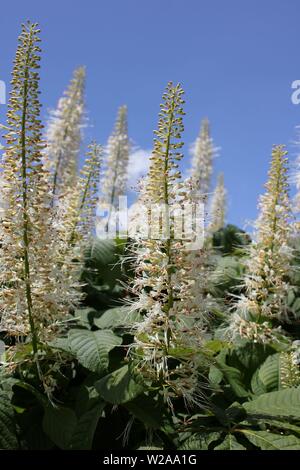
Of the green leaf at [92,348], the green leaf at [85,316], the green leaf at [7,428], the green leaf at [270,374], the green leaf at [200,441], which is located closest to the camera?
the green leaf at [200,441]

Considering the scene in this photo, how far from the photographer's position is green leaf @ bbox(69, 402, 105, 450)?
2820mm

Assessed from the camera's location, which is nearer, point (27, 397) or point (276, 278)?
point (27, 397)

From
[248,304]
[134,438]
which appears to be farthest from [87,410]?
[248,304]

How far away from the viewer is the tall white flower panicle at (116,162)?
1082cm

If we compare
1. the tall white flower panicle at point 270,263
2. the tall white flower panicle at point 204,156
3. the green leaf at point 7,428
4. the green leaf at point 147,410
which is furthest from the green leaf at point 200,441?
the tall white flower panicle at point 204,156

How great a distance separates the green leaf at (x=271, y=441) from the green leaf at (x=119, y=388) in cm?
65

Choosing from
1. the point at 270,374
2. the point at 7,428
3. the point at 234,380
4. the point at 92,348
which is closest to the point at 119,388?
the point at 92,348

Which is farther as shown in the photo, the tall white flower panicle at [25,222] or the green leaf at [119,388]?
the tall white flower panicle at [25,222]

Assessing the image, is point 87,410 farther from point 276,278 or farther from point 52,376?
point 276,278

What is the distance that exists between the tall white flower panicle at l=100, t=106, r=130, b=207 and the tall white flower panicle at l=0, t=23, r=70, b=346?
704cm

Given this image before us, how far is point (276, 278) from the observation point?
4.55 metres

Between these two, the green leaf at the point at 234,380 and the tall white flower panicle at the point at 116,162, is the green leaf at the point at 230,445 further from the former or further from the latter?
the tall white flower panicle at the point at 116,162

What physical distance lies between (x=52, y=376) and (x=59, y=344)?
214 mm

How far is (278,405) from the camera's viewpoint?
2906 mm
